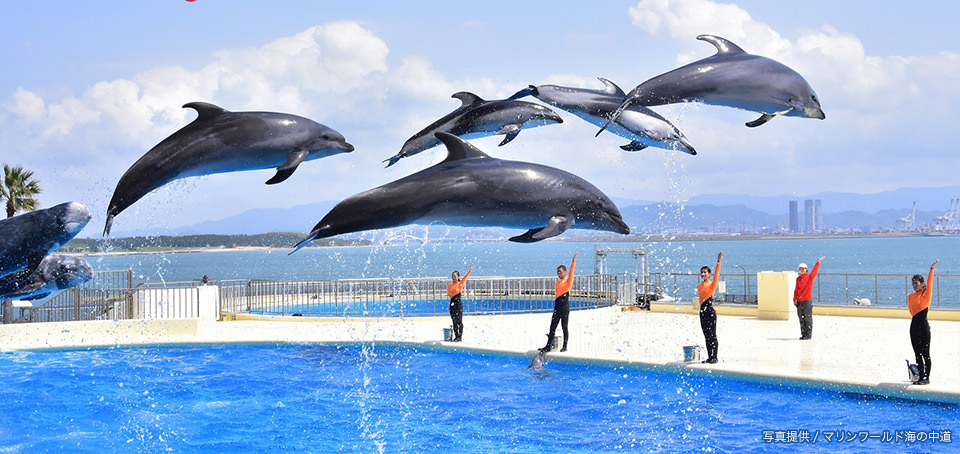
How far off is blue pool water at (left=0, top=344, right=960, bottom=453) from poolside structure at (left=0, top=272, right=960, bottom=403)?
428mm

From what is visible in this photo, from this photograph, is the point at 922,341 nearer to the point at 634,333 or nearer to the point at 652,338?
the point at 652,338

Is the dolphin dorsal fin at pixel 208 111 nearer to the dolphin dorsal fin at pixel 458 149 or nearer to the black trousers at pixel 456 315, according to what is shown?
the dolphin dorsal fin at pixel 458 149

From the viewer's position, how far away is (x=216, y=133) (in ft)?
15.5

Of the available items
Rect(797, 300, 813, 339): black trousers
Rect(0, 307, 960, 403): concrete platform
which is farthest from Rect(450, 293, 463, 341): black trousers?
Rect(797, 300, 813, 339): black trousers

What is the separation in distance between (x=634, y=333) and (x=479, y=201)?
499 inches

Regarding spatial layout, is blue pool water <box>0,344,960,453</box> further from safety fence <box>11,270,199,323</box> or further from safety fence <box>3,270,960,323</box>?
safety fence <box>11,270,199,323</box>

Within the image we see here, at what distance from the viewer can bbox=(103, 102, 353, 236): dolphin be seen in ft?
15.4

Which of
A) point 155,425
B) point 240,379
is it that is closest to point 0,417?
point 155,425

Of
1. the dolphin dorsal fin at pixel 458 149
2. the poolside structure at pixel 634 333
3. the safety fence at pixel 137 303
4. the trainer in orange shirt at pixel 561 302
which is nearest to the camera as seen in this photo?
the dolphin dorsal fin at pixel 458 149

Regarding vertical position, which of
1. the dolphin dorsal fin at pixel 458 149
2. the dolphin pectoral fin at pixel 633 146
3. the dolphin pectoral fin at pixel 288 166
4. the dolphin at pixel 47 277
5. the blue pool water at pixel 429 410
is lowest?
the blue pool water at pixel 429 410

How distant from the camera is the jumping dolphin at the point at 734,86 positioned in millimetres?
5086

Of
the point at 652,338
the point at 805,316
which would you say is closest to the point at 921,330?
the point at 805,316

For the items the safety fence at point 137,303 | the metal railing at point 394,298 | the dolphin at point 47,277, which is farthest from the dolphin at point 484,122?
the safety fence at point 137,303

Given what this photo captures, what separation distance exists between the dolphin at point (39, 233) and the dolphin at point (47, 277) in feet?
1.90
